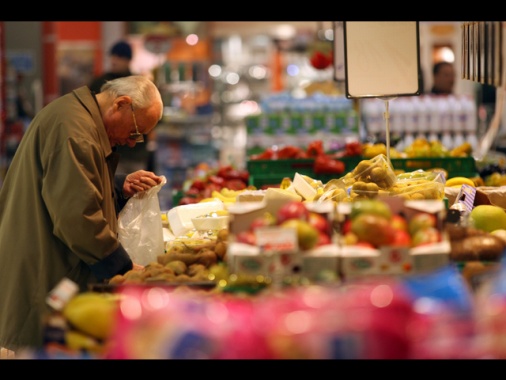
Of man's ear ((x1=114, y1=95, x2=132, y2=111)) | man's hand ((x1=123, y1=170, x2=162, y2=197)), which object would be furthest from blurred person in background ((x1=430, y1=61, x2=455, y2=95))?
man's ear ((x1=114, y1=95, x2=132, y2=111))

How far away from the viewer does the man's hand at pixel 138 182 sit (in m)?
4.51

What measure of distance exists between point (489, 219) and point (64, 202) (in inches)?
71.1

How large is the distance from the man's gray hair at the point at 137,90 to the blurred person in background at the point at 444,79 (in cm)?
802

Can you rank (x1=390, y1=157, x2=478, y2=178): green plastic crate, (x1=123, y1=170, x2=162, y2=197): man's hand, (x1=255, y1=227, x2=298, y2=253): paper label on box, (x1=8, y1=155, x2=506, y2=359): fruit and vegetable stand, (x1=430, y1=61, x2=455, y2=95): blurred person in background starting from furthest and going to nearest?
(x1=430, y1=61, x2=455, y2=95): blurred person in background < (x1=390, y1=157, x2=478, y2=178): green plastic crate < (x1=123, y1=170, x2=162, y2=197): man's hand < (x1=255, y1=227, x2=298, y2=253): paper label on box < (x1=8, y1=155, x2=506, y2=359): fruit and vegetable stand

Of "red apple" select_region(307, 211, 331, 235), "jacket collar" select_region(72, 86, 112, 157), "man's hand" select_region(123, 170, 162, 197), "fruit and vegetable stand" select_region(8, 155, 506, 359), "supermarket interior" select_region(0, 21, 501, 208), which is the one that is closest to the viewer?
"fruit and vegetable stand" select_region(8, 155, 506, 359)

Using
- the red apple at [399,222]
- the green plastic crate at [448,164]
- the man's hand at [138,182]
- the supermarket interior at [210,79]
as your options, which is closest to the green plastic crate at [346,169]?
the green plastic crate at [448,164]

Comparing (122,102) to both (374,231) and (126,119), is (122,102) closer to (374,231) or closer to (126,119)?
(126,119)

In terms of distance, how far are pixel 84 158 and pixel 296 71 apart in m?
17.2

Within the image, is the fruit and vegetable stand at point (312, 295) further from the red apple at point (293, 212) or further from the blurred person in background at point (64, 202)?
the blurred person in background at point (64, 202)

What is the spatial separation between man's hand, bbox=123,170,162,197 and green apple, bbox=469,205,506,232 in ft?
5.06

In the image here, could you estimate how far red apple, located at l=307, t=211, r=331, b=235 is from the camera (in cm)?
263

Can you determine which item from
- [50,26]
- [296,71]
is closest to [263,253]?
[50,26]

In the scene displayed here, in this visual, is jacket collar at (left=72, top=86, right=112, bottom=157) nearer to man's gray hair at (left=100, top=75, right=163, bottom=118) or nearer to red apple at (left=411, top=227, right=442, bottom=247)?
man's gray hair at (left=100, top=75, right=163, bottom=118)
